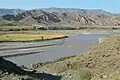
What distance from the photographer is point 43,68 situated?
4281 cm

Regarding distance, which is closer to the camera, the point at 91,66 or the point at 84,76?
the point at 84,76

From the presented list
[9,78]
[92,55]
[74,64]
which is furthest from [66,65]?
[9,78]

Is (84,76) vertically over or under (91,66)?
over

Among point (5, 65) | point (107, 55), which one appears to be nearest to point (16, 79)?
point (5, 65)

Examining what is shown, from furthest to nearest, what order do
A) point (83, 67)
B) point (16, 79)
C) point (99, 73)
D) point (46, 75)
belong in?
1. point (83, 67)
2. point (46, 75)
3. point (99, 73)
4. point (16, 79)

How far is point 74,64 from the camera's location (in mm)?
41250

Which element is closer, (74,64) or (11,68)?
(11,68)

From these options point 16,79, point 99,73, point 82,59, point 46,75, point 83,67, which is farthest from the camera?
point 82,59

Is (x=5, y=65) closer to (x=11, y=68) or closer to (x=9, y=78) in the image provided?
(x=11, y=68)

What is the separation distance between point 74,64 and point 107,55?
13.7 ft

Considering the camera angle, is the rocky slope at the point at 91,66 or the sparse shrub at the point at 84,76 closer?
the sparse shrub at the point at 84,76

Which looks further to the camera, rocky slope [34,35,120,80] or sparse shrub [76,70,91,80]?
rocky slope [34,35,120,80]

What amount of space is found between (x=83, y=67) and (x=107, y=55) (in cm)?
406

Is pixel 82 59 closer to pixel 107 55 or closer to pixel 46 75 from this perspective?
pixel 107 55
